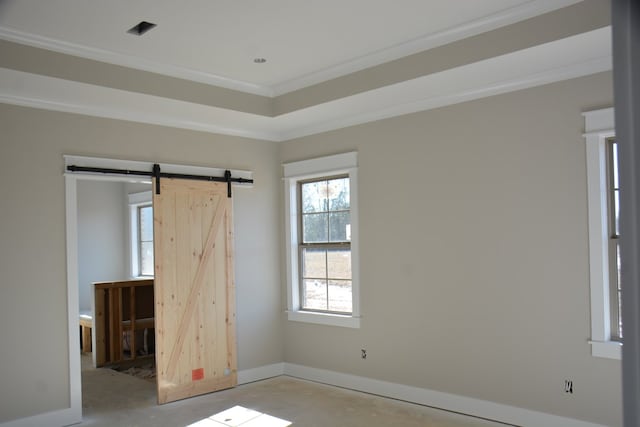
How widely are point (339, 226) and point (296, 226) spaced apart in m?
0.65

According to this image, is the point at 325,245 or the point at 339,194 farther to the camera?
the point at 325,245

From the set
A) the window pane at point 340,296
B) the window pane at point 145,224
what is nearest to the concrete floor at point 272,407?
the window pane at point 340,296

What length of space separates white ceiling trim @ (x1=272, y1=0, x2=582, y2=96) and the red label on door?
2961mm

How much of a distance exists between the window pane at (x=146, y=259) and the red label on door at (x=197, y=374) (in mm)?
3379

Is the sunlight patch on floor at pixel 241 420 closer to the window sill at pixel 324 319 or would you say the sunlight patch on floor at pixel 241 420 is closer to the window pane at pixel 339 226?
the window sill at pixel 324 319

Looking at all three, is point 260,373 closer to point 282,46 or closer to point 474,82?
point 282,46

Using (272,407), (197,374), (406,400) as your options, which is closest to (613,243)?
(406,400)

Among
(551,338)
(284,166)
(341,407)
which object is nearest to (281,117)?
(284,166)

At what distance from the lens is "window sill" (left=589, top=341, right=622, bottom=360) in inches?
148

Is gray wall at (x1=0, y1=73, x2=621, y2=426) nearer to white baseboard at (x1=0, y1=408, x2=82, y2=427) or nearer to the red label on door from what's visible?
white baseboard at (x1=0, y1=408, x2=82, y2=427)

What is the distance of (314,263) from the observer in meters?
6.13

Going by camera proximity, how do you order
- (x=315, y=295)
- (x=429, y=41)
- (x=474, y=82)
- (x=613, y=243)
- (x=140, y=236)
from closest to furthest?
(x=613, y=243) → (x=429, y=41) → (x=474, y=82) → (x=315, y=295) → (x=140, y=236)

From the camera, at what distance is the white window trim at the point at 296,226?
218 inches

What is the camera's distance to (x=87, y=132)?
4.85 metres
